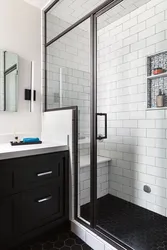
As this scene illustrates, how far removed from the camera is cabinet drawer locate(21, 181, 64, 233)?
1.39 metres

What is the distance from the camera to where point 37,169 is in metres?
1.46

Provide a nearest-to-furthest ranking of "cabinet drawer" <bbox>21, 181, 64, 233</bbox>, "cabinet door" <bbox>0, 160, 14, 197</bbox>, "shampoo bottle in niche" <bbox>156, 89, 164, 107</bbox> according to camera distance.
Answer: "cabinet door" <bbox>0, 160, 14, 197</bbox>
"cabinet drawer" <bbox>21, 181, 64, 233</bbox>
"shampoo bottle in niche" <bbox>156, 89, 164, 107</bbox>

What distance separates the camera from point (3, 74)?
1.81 m

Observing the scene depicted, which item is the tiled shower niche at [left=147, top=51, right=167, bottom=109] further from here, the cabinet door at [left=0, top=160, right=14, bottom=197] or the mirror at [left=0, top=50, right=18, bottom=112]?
the cabinet door at [left=0, top=160, right=14, bottom=197]

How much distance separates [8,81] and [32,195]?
3.89ft

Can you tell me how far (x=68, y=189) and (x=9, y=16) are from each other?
6.31ft

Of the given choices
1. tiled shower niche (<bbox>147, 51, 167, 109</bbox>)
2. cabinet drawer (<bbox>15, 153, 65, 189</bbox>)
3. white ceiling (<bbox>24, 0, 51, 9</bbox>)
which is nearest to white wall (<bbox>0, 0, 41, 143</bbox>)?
white ceiling (<bbox>24, 0, 51, 9</bbox>)

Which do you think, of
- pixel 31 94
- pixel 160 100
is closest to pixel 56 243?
pixel 31 94

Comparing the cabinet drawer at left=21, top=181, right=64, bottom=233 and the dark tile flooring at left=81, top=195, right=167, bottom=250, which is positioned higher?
the cabinet drawer at left=21, top=181, right=64, bottom=233

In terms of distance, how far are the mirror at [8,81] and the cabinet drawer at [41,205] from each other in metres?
0.92

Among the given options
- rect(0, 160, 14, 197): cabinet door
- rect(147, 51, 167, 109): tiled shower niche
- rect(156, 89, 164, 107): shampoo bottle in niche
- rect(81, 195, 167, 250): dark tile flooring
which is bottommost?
rect(81, 195, 167, 250): dark tile flooring

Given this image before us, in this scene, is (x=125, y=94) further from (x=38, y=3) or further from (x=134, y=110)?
(x=38, y=3)

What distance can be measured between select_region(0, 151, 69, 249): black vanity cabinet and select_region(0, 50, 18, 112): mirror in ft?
2.42

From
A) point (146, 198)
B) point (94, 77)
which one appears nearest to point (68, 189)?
point (146, 198)
